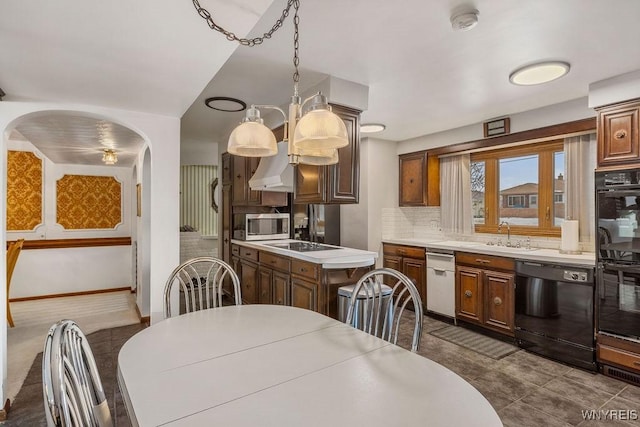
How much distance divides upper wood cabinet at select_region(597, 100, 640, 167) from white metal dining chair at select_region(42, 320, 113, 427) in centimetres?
355

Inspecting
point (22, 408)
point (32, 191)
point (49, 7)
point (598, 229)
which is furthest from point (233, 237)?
point (598, 229)

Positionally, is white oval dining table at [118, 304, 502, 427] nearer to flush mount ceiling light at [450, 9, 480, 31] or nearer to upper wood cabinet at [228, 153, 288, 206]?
flush mount ceiling light at [450, 9, 480, 31]

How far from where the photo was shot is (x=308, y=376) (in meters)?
1.10

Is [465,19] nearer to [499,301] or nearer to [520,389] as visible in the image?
[520,389]

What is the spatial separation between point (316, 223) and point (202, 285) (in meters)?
2.16

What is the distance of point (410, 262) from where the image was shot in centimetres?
434

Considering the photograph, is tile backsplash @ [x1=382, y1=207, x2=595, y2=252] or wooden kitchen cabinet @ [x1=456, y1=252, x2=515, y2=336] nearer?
wooden kitchen cabinet @ [x1=456, y1=252, x2=515, y2=336]

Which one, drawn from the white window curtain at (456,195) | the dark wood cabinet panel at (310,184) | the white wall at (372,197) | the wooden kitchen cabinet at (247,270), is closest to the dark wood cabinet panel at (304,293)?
the dark wood cabinet panel at (310,184)

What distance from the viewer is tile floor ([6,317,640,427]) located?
2.10m

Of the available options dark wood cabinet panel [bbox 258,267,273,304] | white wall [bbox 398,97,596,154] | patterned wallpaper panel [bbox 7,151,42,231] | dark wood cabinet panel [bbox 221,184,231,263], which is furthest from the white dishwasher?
patterned wallpaper panel [bbox 7,151,42,231]

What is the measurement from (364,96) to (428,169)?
86.0 inches

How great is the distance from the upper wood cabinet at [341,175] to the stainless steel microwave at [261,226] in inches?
69.3

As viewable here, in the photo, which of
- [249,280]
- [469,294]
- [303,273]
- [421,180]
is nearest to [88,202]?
[249,280]

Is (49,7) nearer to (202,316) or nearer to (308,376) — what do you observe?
(202,316)
